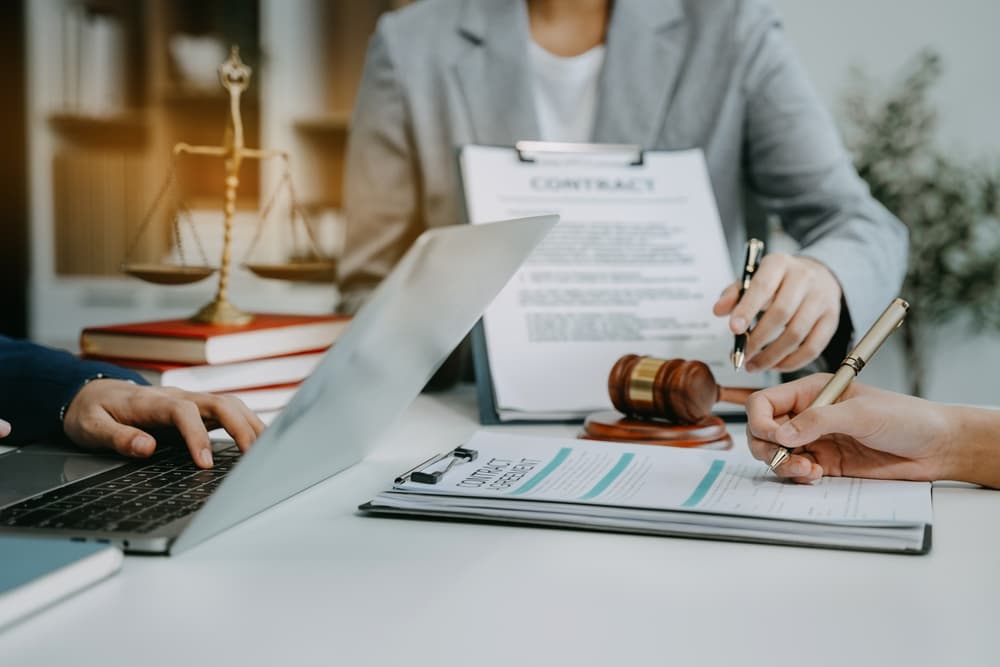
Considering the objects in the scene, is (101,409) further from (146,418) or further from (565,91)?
(565,91)

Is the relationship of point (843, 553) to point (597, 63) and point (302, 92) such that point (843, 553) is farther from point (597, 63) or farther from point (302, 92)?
point (302, 92)

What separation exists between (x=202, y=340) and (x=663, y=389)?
0.50 m

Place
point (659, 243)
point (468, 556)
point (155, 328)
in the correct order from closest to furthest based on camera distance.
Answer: point (468, 556) < point (155, 328) < point (659, 243)

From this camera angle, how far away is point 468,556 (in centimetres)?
59

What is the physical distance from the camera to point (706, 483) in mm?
727

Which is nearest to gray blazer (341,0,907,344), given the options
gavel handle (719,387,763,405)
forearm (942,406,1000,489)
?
gavel handle (719,387,763,405)

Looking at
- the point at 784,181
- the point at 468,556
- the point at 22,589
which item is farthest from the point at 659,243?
the point at 22,589

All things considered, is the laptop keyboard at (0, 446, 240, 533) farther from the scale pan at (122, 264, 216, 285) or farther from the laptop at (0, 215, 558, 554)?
the scale pan at (122, 264, 216, 285)

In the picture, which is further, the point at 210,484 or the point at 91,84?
the point at 91,84

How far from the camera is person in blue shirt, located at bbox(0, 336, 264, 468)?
79cm

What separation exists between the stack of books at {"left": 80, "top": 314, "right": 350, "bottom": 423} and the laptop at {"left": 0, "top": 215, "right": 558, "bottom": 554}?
254 millimetres

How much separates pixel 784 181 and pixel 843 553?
1.02 meters

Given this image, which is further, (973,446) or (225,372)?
(225,372)

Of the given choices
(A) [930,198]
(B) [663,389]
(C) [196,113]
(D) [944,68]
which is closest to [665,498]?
(B) [663,389]
